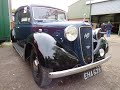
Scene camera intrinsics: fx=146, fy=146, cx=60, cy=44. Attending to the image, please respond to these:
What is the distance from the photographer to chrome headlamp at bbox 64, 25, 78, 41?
2.76 m

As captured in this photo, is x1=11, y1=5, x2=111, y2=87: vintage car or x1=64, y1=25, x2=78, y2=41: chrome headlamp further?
x1=64, y1=25, x2=78, y2=41: chrome headlamp

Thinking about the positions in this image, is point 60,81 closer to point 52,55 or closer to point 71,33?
point 52,55

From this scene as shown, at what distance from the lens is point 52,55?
8.25 feet

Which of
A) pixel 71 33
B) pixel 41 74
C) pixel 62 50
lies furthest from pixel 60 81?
pixel 71 33

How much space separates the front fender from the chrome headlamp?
283 mm

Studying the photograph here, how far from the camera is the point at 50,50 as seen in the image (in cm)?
258

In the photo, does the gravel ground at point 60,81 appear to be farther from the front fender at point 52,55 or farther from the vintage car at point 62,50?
the front fender at point 52,55

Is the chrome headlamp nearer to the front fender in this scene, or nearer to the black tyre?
the front fender

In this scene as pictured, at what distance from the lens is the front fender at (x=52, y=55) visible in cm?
246

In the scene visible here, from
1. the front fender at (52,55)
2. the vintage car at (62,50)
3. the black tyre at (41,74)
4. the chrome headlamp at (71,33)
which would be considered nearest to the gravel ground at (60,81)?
the black tyre at (41,74)

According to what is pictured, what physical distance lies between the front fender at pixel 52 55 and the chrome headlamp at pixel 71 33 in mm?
283

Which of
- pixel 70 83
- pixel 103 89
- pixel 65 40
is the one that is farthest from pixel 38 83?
pixel 103 89

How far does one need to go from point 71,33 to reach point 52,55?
0.60 m

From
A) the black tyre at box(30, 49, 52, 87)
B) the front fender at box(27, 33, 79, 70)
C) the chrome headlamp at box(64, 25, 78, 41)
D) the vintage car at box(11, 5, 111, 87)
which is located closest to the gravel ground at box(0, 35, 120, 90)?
the black tyre at box(30, 49, 52, 87)
